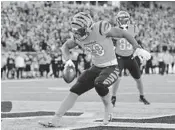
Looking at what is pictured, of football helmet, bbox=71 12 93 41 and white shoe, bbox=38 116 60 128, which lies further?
white shoe, bbox=38 116 60 128

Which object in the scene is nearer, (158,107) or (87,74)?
(87,74)

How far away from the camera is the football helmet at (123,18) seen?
27.2 ft

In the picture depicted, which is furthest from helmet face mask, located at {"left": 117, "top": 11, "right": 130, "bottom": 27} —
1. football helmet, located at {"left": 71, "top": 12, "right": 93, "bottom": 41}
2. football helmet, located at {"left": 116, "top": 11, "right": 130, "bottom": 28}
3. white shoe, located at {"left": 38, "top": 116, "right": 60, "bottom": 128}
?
white shoe, located at {"left": 38, "top": 116, "right": 60, "bottom": 128}

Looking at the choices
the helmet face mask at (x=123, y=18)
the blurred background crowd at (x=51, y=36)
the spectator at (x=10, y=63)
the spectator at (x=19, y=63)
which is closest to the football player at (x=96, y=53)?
the helmet face mask at (x=123, y=18)

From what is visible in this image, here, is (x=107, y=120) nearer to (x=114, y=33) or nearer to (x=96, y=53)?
(x=96, y=53)

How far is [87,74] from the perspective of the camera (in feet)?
20.0

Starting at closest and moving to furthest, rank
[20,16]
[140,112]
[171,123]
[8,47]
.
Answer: [171,123] < [140,112] < [8,47] < [20,16]

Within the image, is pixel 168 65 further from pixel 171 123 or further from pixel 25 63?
pixel 171 123

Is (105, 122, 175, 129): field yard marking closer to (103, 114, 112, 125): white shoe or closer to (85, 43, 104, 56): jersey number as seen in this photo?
(103, 114, 112, 125): white shoe

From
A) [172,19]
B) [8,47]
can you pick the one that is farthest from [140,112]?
[172,19]

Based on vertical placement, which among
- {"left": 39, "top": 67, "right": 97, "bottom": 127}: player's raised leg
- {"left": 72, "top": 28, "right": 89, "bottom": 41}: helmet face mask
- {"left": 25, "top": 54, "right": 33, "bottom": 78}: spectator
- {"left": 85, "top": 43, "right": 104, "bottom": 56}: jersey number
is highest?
{"left": 72, "top": 28, "right": 89, "bottom": 41}: helmet face mask

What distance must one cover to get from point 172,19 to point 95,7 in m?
6.67

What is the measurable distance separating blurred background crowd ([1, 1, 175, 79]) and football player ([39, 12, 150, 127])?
13.3 meters

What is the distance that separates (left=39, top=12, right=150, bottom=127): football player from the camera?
19.1ft
